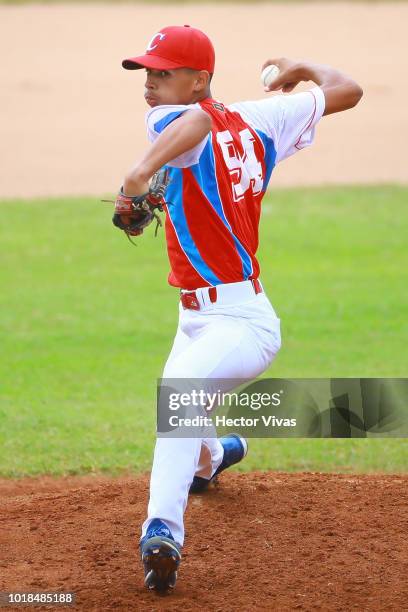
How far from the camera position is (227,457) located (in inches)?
233

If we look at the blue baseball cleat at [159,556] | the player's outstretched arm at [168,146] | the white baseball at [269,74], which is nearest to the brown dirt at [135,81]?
the white baseball at [269,74]

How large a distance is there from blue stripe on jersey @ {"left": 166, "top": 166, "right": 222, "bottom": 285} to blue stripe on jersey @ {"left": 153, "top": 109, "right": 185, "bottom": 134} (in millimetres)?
229

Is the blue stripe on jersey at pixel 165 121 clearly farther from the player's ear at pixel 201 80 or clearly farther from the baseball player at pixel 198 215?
the player's ear at pixel 201 80

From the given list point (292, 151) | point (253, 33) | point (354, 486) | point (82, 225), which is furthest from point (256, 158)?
point (253, 33)

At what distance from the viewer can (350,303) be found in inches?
446

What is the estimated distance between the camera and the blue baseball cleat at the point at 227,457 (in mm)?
5875

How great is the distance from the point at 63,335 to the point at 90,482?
3.69 metres

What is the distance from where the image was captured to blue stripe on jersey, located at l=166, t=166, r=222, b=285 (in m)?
4.79

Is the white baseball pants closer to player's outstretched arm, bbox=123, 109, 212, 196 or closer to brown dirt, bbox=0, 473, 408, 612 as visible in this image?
brown dirt, bbox=0, 473, 408, 612

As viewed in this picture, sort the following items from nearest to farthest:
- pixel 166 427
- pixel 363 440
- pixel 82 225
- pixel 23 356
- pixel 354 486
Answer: pixel 166 427 < pixel 354 486 < pixel 363 440 < pixel 23 356 < pixel 82 225

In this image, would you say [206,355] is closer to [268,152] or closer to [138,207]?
[138,207]

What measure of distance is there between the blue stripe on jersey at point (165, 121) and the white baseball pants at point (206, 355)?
2.42ft

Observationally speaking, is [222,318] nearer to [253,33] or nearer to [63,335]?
[63,335]

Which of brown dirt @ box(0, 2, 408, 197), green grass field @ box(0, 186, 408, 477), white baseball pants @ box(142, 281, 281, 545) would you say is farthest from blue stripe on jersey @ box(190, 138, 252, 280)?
brown dirt @ box(0, 2, 408, 197)
